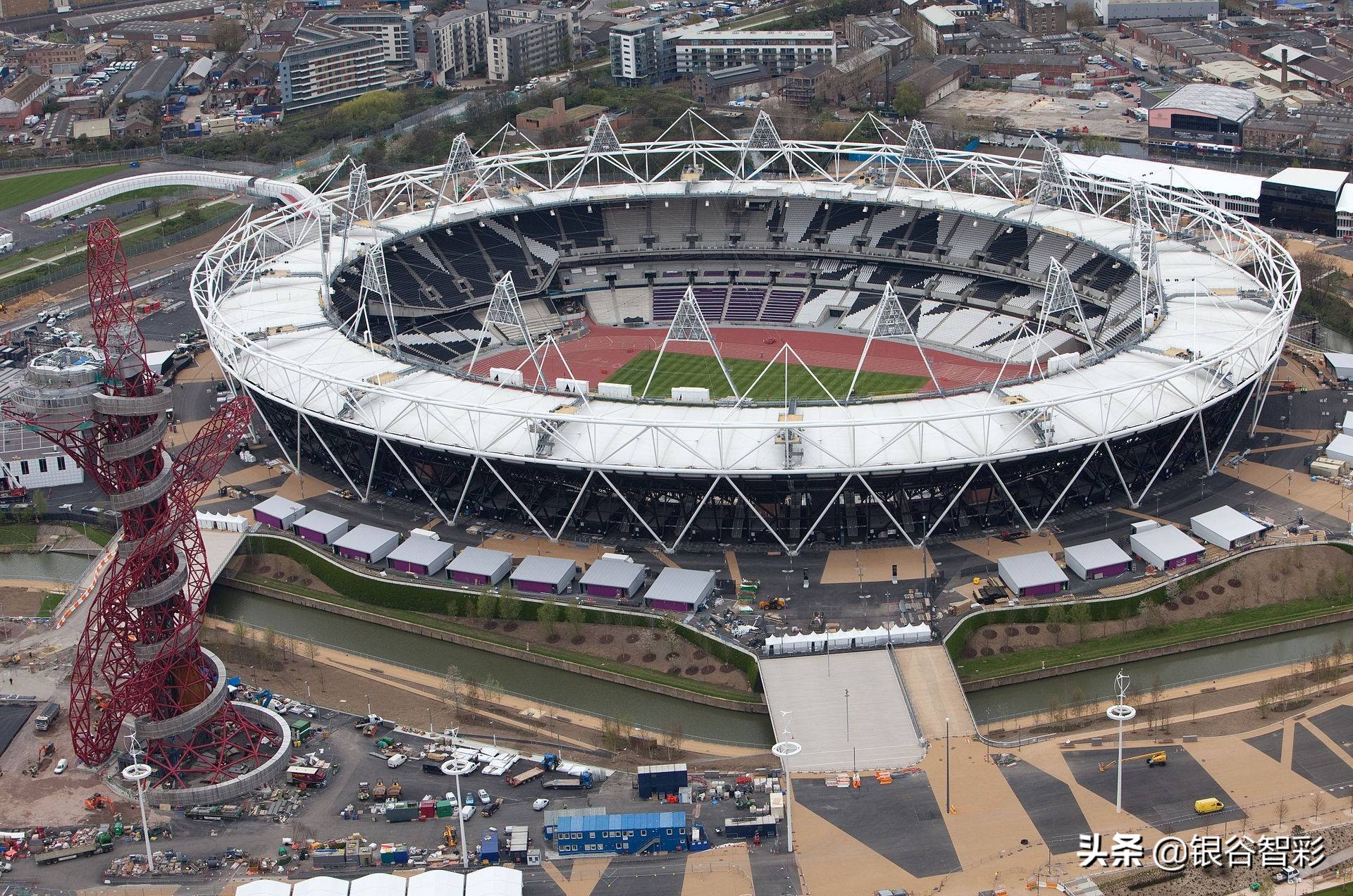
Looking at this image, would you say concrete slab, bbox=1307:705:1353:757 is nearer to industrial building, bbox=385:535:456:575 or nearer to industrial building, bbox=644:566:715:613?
industrial building, bbox=644:566:715:613

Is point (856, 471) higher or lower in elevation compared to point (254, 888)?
higher

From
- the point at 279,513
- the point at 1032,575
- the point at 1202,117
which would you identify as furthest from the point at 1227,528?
the point at 1202,117

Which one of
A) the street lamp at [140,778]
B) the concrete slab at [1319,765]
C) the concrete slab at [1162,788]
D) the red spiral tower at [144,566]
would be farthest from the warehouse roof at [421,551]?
the concrete slab at [1319,765]

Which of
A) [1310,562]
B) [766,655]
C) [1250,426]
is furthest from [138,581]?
[1250,426]

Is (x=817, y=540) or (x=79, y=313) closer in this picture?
(x=817, y=540)

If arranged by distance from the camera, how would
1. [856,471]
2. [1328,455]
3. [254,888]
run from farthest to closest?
[1328,455], [856,471], [254,888]

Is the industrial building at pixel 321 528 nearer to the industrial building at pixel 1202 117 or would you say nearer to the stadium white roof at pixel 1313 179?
the stadium white roof at pixel 1313 179

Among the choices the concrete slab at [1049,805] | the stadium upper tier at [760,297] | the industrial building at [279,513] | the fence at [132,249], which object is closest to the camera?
the concrete slab at [1049,805]

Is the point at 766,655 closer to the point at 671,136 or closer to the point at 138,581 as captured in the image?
the point at 138,581
